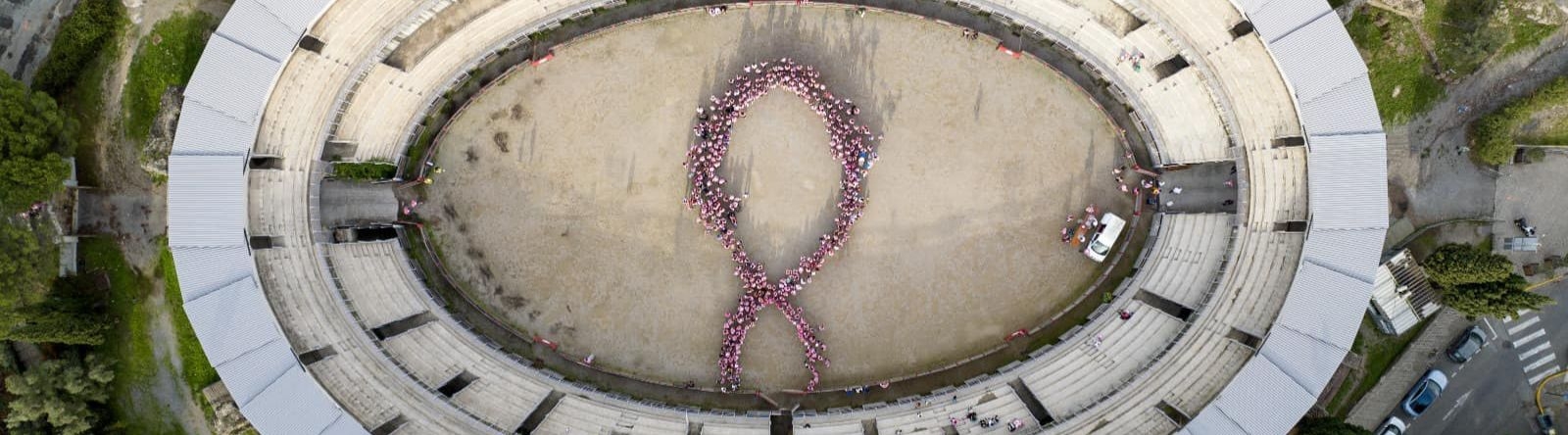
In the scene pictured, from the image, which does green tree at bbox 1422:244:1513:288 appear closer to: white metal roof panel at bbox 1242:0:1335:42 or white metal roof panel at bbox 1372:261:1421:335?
white metal roof panel at bbox 1372:261:1421:335

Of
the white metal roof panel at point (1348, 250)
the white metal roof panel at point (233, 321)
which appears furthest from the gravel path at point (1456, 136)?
the white metal roof panel at point (233, 321)

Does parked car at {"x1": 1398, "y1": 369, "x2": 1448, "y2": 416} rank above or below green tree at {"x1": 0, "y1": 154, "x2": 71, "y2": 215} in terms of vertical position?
below

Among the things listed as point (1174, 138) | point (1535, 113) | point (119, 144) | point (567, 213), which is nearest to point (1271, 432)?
point (1174, 138)

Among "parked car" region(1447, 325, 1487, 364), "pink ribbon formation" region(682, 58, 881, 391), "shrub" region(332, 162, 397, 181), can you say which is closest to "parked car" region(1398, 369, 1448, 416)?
"parked car" region(1447, 325, 1487, 364)

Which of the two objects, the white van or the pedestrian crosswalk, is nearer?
the white van

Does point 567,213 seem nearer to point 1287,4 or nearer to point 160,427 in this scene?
point 160,427

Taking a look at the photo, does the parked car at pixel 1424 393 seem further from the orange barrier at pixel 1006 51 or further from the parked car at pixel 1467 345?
the orange barrier at pixel 1006 51
